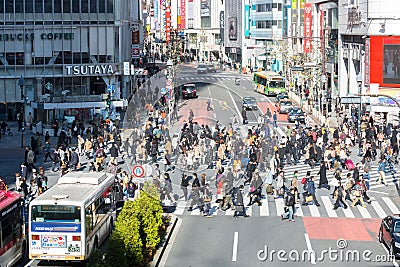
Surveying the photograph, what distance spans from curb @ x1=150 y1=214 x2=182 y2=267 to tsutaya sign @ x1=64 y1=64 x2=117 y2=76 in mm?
38939

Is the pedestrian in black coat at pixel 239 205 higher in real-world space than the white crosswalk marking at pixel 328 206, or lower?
higher

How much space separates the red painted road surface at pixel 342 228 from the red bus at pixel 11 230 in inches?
419

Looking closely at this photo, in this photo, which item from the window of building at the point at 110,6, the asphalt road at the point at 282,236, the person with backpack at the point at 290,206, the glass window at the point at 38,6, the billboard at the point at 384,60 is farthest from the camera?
the window of building at the point at 110,6

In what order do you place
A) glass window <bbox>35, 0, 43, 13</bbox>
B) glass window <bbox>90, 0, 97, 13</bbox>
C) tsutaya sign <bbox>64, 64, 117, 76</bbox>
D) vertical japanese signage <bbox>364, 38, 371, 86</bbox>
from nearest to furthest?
vertical japanese signage <bbox>364, 38, 371, 86</bbox>
glass window <bbox>35, 0, 43, 13</bbox>
tsutaya sign <bbox>64, 64, 117, 76</bbox>
glass window <bbox>90, 0, 97, 13</bbox>

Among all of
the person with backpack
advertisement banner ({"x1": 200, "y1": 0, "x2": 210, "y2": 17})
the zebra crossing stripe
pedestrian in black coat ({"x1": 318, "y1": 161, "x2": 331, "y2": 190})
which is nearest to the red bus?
the person with backpack

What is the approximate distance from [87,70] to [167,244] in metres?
43.2

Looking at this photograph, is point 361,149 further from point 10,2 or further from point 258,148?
point 10,2

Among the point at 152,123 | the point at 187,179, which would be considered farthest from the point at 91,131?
the point at 187,179

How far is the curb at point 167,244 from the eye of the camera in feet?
78.8

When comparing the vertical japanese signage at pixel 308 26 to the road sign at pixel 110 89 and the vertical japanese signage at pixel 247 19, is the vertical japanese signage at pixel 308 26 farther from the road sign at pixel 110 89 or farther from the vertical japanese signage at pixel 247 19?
the vertical japanese signage at pixel 247 19

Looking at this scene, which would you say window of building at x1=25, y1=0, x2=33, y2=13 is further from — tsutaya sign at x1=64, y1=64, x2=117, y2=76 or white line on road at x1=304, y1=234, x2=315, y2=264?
white line on road at x1=304, y1=234, x2=315, y2=264

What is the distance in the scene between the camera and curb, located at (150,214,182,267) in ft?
78.8

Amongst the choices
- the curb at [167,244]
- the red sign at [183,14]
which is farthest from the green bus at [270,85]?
the red sign at [183,14]

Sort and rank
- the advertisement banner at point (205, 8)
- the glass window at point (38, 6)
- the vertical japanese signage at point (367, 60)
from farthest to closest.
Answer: the advertisement banner at point (205, 8) < the glass window at point (38, 6) < the vertical japanese signage at point (367, 60)
